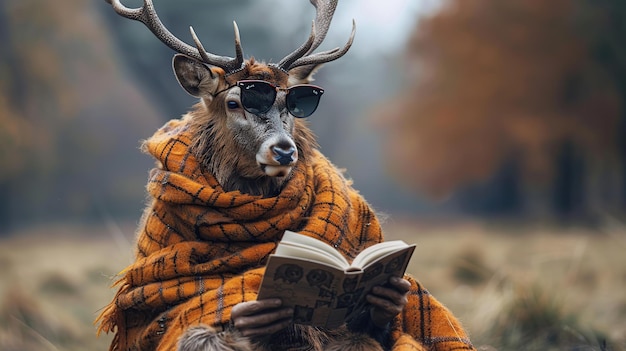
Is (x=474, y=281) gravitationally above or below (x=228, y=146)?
below

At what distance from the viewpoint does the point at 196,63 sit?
3.65 meters

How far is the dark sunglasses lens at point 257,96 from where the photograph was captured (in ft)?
11.4

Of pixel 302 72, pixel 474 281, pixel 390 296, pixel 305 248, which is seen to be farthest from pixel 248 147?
pixel 474 281

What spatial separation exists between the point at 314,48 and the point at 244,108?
1.76 feet

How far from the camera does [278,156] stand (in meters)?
3.43

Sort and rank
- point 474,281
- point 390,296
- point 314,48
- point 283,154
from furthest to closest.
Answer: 1. point 474,281
2. point 314,48
3. point 283,154
4. point 390,296

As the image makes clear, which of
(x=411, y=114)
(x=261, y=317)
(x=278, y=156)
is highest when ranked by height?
(x=411, y=114)

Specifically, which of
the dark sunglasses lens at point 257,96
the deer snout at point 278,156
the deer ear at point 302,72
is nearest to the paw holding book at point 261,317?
the deer snout at point 278,156

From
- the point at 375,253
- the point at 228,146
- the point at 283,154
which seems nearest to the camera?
the point at 375,253

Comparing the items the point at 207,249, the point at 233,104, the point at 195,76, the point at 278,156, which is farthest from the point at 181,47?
the point at 207,249

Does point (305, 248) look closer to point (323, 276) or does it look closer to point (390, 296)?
point (323, 276)

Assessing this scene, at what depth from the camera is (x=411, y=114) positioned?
1436 cm

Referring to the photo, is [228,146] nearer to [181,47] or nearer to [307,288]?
[181,47]

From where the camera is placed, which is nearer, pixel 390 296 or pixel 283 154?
pixel 390 296
